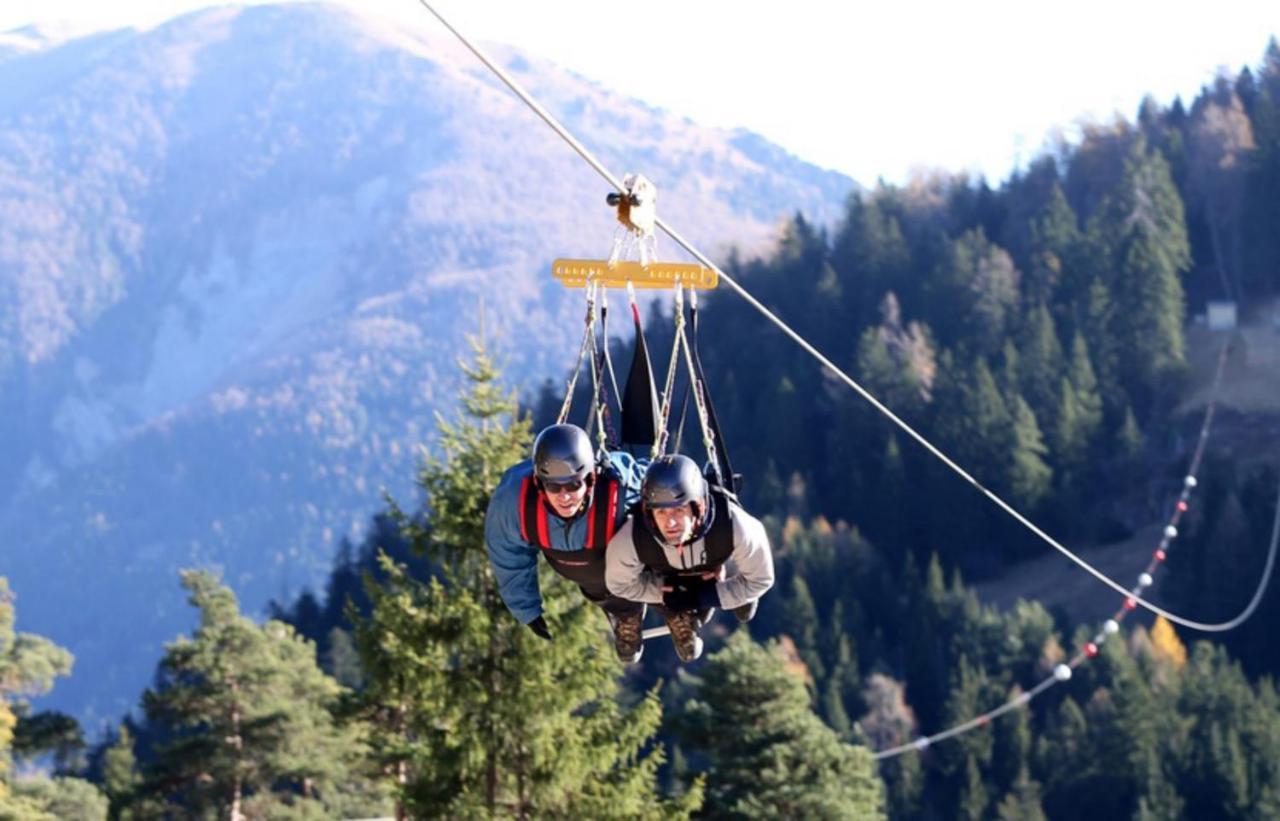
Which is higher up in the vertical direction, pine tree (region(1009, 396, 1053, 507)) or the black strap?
pine tree (region(1009, 396, 1053, 507))

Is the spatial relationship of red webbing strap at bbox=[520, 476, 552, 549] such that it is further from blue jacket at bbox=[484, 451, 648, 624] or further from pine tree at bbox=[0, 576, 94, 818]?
pine tree at bbox=[0, 576, 94, 818]

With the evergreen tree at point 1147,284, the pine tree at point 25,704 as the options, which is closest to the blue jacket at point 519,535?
the pine tree at point 25,704

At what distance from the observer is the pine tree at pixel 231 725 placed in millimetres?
35031

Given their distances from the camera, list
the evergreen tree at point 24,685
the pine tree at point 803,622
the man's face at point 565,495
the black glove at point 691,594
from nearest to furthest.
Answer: the man's face at point 565,495 → the black glove at point 691,594 → the evergreen tree at point 24,685 → the pine tree at point 803,622

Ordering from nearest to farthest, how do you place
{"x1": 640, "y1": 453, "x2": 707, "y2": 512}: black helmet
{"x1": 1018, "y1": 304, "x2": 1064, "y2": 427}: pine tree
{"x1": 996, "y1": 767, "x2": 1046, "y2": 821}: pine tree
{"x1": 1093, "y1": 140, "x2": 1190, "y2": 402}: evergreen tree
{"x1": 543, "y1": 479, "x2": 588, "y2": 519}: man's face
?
{"x1": 640, "y1": 453, "x2": 707, "y2": 512}: black helmet, {"x1": 543, "y1": 479, "x2": 588, "y2": 519}: man's face, {"x1": 996, "y1": 767, "x2": 1046, "y2": 821}: pine tree, {"x1": 1093, "y1": 140, "x2": 1190, "y2": 402}: evergreen tree, {"x1": 1018, "y1": 304, "x2": 1064, "y2": 427}: pine tree

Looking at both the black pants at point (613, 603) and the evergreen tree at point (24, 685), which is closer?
the black pants at point (613, 603)

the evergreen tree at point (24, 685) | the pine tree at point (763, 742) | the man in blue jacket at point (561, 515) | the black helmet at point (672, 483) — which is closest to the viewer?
the black helmet at point (672, 483)

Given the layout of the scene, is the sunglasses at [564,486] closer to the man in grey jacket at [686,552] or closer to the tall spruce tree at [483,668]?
the man in grey jacket at [686,552]

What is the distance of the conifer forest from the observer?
1930 cm

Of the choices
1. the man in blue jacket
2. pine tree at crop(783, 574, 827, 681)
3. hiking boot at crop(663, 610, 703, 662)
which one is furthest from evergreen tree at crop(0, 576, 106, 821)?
pine tree at crop(783, 574, 827, 681)

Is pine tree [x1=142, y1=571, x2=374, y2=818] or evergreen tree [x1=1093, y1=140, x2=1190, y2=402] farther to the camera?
evergreen tree [x1=1093, y1=140, x2=1190, y2=402]

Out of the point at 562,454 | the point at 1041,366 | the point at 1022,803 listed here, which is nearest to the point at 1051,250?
the point at 1041,366

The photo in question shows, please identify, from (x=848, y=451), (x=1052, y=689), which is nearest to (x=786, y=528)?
(x=848, y=451)

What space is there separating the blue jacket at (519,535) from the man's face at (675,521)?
412mm
